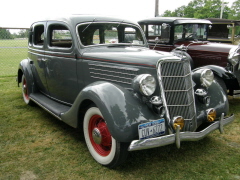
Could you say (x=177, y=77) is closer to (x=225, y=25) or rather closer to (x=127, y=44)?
(x=127, y=44)

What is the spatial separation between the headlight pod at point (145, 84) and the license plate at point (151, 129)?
1.03ft

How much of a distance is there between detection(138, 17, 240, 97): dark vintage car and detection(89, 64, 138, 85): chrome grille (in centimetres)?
224

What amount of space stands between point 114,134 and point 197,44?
180 inches

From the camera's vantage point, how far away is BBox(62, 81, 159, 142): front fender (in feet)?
7.73

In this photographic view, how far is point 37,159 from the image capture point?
2.89m

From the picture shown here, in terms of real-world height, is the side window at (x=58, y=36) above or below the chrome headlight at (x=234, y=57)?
above

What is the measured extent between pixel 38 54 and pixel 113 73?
6.43ft

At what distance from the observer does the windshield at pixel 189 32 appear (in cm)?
635

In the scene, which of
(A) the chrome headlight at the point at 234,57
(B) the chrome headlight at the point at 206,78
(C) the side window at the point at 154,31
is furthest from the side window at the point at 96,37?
(C) the side window at the point at 154,31

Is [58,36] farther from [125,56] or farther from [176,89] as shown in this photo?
[176,89]

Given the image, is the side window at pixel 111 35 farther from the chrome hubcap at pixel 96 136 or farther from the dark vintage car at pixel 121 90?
the chrome hubcap at pixel 96 136

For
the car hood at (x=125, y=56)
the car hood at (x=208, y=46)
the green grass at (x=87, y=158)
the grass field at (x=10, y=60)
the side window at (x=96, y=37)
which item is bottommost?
the green grass at (x=87, y=158)

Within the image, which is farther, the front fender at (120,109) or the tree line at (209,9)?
the tree line at (209,9)

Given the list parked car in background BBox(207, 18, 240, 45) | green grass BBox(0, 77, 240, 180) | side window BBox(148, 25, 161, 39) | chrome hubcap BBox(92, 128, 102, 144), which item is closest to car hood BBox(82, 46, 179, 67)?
chrome hubcap BBox(92, 128, 102, 144)
